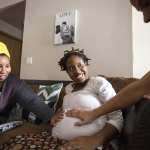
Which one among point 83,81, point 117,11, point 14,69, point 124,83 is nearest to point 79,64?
point 83,81

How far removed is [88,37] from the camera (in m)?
2.51

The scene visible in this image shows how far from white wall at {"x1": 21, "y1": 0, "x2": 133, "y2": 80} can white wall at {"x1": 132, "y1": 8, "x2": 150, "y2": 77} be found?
5cm

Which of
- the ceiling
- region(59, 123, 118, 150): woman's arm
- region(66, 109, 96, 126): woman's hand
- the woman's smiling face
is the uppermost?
the ceiling

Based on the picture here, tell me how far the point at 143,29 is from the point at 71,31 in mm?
804

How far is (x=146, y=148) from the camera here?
0.68 metres

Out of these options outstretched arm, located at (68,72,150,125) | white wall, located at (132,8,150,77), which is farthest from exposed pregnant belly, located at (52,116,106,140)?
white wall, located at (132,8,150,77)

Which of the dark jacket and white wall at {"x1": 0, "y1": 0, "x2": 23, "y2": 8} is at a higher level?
white wall at {"x1": 0, "y1": 0, "x2": 23, "y2": 8}

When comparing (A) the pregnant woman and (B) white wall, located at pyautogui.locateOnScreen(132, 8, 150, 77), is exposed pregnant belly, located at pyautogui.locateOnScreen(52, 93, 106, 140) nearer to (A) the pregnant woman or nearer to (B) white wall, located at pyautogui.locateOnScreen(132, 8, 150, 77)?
(A) the pregnant woman

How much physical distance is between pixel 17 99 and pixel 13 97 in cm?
4

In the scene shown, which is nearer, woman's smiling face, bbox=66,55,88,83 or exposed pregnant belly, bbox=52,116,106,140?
exposed pregnant belly, bbox=52,116,106,140

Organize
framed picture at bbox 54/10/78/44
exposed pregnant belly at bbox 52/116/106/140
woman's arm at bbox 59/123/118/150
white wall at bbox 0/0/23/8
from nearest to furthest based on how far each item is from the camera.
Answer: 1. woman's arm at bbox 59/123/118/150
2. exposed pregnant belly at bbox 52/116/106/140
3. framed picture at bbox 54/10/78/44
4. white wall at bbox 0/0/23/8

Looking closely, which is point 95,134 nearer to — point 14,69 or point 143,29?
point 143,29

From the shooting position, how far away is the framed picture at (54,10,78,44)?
104 inches

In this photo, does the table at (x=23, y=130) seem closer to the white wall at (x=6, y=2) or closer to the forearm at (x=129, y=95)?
the forearm at (x=129, y=95)
